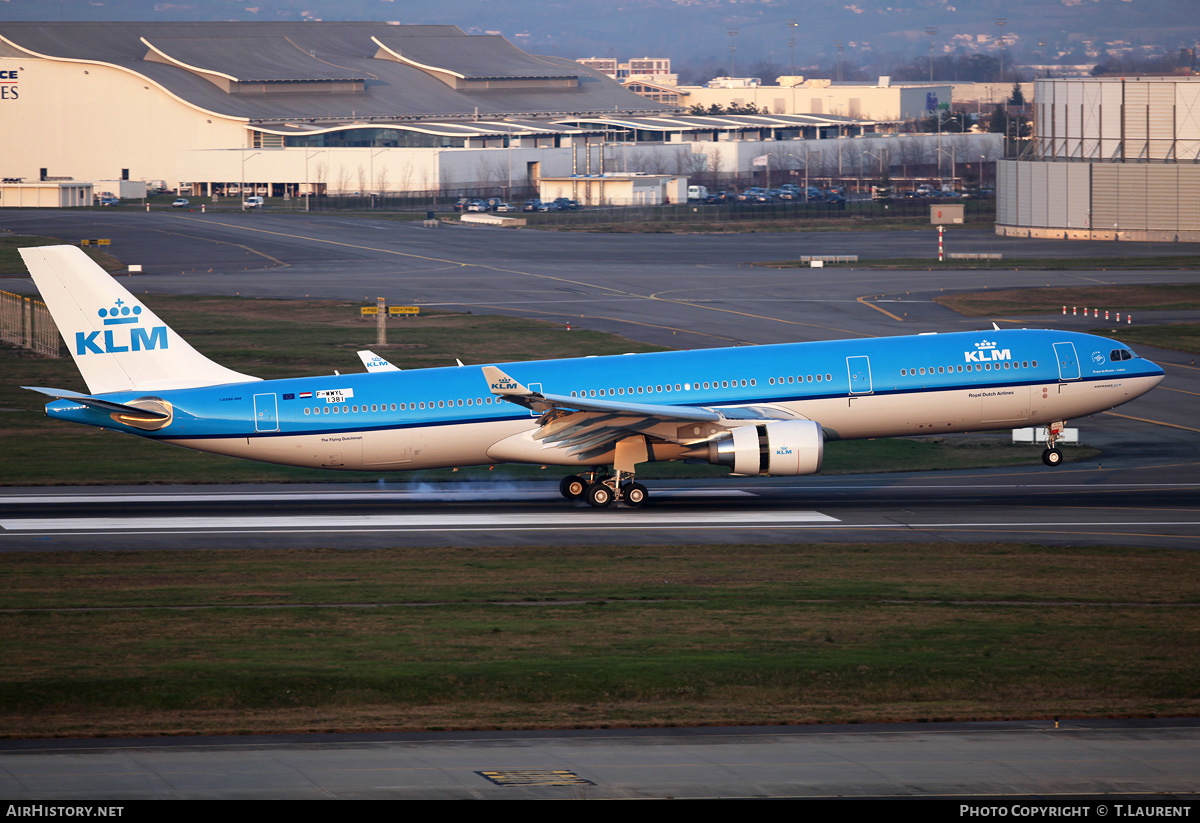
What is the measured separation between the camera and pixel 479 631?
28719mm

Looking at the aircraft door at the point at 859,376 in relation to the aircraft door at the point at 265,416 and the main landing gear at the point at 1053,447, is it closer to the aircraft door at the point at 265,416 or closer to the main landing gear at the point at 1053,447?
the main landing gear at the point at 1053,447

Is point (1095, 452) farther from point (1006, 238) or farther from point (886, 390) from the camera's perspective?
point (1006, 238)

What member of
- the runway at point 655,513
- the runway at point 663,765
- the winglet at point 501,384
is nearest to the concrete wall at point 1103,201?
the runway at point 655,513

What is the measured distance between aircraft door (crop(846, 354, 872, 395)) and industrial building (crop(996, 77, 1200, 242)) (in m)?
96.8

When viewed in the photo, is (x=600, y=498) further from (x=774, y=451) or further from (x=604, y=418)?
(x=774, y=451)

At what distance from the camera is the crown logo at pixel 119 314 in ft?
134

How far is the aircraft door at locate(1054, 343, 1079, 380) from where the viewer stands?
4431 centimetres

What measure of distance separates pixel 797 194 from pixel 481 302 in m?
111

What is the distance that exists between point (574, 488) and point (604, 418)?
3668 millimetres

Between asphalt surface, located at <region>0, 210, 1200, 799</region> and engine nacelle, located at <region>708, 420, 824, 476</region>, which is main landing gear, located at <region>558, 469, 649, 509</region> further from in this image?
engine nacelle, located at <region>708, 420, 824, 476</region>

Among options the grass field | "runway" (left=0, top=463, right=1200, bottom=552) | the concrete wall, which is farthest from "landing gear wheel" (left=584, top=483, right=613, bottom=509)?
the concrete wall

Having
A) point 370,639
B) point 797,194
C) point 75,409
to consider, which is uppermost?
point 797,194
